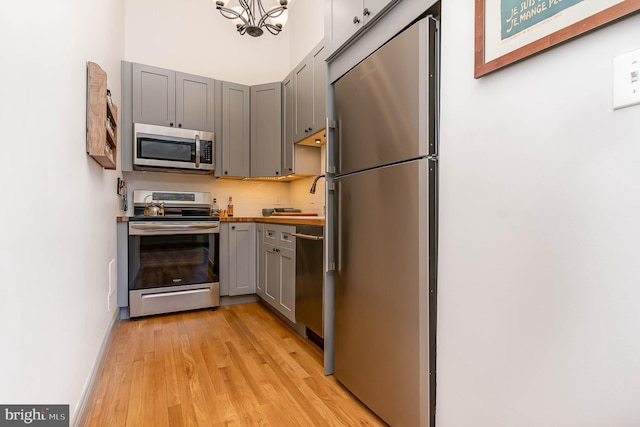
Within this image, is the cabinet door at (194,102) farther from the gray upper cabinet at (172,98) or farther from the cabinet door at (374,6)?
the cabinet door at (374,6)

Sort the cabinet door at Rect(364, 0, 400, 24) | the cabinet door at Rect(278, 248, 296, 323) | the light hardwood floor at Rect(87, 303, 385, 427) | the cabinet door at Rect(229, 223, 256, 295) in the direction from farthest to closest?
1. the cabinet door at Rect(229, 223, 256, 295)
2. the cabinet door at Rect(278, 248, 296, 323)
3. the light hardwood floor at Rect(87, 303, 385, 427)
4. the cabinet door at Rect(364, 0, 400, 24)

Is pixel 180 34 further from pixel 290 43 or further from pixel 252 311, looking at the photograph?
pixel 252 311

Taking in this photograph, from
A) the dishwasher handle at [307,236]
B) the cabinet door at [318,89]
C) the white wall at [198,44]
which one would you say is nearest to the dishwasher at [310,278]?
the dishwasher handle at [307,236]

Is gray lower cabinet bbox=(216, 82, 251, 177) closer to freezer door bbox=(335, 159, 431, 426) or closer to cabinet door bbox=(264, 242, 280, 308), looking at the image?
cabinet door bbox=(264, 242, 280, 308)

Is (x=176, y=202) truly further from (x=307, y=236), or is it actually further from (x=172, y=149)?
(x=307, y=236)

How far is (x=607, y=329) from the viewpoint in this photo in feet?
2.35

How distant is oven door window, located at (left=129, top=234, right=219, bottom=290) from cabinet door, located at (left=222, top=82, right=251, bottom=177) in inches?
33.4

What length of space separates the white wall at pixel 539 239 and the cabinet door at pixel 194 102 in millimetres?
2876

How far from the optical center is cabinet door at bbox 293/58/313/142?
9.53 ft

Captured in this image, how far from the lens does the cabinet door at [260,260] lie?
3.20 meters

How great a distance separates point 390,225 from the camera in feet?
4.48

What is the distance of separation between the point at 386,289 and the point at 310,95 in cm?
210

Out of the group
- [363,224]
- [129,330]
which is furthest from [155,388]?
[363,224]

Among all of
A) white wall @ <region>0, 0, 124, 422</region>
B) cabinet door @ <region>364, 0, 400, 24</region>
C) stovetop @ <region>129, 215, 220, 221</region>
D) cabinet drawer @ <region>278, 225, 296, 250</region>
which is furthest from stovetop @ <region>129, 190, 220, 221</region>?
cabinet door @ <region>364, 0, 400, 24</region>
